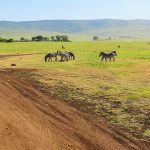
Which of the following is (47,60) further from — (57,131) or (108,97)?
(57,131)

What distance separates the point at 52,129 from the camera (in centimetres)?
1512

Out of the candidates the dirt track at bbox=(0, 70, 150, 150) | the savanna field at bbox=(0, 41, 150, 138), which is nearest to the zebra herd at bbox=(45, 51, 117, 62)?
the savanna field at bbox=(0, 41, 150, 138)

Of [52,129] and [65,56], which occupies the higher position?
[52,129]

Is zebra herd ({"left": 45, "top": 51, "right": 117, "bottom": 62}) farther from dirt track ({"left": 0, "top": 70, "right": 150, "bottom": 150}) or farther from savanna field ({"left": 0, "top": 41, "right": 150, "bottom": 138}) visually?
dirt track ({"left": 0, "top": 70, "right": 150, "bottom": 150})

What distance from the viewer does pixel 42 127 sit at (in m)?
15.4

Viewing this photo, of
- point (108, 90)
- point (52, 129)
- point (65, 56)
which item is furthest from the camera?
point (65, 56)

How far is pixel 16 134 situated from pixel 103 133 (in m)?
2.79

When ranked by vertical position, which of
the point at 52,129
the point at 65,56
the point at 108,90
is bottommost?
the point at 65,56

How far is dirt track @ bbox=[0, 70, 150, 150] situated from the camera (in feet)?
44.0

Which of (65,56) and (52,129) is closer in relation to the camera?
(52,129)

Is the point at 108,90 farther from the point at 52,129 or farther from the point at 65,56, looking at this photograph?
the point at 65,56

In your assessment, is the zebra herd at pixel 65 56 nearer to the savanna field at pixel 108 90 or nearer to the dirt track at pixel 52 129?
the savanna field at pixel 108 90

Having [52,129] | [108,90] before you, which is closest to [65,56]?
[108,90]

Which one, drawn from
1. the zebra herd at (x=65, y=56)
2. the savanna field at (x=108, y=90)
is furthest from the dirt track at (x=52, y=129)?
the zebra herd at (x=65, y=56)
